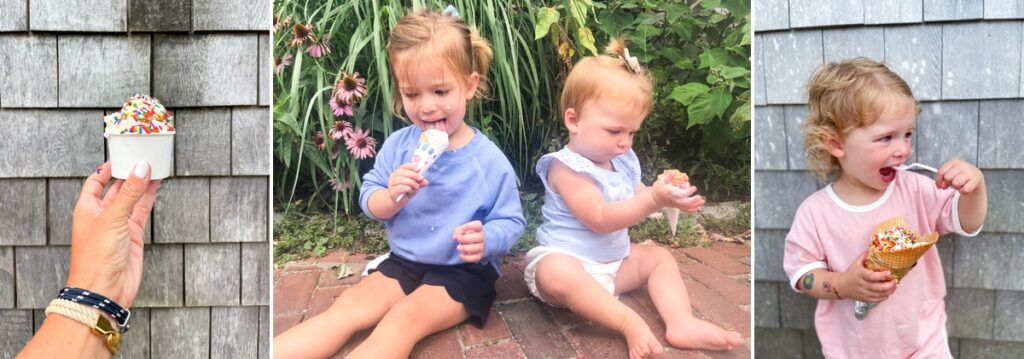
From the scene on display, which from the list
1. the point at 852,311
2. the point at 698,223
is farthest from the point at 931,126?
the point at 698,223

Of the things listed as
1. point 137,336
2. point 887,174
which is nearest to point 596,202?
point 887,174

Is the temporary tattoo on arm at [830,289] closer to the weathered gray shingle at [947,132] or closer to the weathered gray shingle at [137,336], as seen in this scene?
the weathered gray shingle at [947,132]

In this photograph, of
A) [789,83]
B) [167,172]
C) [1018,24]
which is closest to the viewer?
[167,172]

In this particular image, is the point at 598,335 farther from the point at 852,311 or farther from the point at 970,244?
the point at 970,244

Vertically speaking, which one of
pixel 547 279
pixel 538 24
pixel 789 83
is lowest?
pixel 547 279

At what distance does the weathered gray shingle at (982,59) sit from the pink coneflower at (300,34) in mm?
1669

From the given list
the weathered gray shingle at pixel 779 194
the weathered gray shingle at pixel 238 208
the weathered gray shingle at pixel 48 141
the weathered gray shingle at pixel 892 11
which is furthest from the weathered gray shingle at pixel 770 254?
the weathered gray shingle at pixel 48 141

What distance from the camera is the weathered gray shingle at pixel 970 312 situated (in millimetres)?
2010

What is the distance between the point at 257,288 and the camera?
200 centimetres

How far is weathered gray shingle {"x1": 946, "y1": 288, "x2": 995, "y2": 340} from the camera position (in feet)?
6.59

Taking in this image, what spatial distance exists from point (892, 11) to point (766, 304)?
890 mm

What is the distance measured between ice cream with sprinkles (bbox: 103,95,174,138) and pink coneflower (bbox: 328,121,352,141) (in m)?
0.39

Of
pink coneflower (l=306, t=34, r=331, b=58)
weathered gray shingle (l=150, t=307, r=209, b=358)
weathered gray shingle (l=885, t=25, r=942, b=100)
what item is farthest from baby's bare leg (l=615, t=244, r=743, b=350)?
weathered gray shingle (l=150, t=307, r=209, b=358)

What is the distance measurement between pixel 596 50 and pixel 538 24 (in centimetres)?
16
